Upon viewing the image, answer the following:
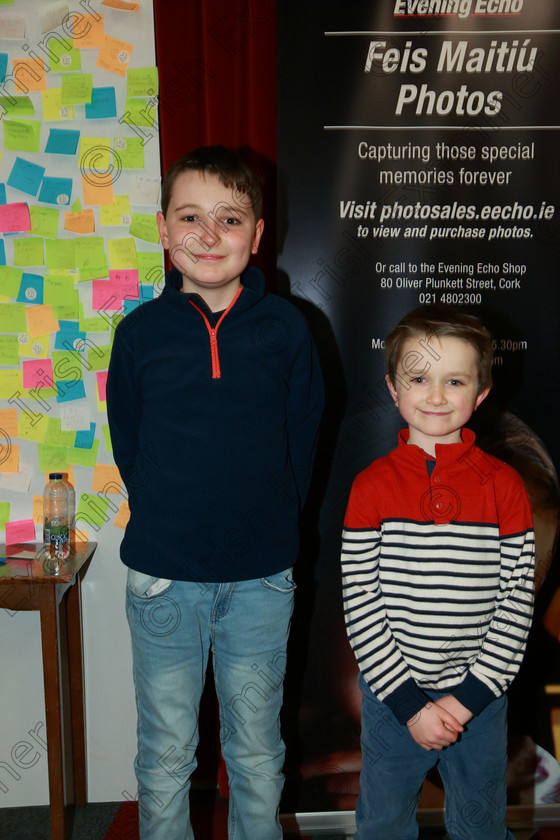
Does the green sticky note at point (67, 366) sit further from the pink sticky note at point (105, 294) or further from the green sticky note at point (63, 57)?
the green sticky note at point (63, 57)

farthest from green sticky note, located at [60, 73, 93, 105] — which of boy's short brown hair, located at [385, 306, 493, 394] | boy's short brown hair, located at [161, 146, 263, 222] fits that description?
boy's short brown hair, located at [385, 306, 493, 394]

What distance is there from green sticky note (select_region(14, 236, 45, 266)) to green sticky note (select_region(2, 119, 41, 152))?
0.83 feet

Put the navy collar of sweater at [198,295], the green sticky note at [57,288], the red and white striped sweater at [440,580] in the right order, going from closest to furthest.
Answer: the red and white striped sweater at [440,580]
the navy collar of sweater at [198,295]
the green sticky note at [57,288]

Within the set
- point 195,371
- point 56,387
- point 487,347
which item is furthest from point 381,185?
point 56,387

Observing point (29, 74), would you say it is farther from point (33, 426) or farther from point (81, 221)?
point (33, 426)

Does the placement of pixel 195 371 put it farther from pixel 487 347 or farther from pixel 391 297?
pixel 391 297

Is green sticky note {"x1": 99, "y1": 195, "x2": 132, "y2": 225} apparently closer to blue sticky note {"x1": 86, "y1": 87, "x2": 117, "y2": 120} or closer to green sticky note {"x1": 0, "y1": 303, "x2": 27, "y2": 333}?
blue sticky note {"x1": 86, "y1": 87, "x2": 117, "y2": 120}

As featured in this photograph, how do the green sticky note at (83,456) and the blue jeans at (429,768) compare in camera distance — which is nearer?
the blue jeans at (429,768)

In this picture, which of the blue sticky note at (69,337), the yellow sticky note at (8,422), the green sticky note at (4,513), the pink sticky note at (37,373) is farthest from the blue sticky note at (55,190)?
the green sticky note at (4,513)

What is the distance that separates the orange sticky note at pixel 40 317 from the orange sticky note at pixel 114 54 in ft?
2.30

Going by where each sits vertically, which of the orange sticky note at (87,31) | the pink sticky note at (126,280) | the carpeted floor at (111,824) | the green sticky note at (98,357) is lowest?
the carpeted floor at (111,824)

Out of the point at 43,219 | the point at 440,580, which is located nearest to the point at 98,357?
the point at 43,219

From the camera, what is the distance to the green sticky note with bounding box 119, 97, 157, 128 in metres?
2.01

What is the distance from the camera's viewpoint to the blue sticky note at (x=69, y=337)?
2086 millimetres
